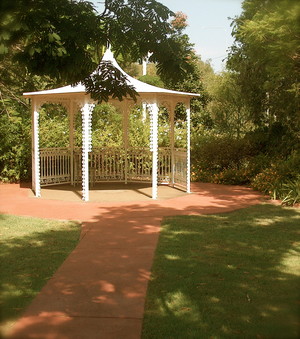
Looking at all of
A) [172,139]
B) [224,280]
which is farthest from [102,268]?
[172,139]

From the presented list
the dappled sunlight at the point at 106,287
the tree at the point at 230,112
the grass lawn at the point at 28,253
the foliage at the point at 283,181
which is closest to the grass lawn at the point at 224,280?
the dappled sunlight at the point at 106,287

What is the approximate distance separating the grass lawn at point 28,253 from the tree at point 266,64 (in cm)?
601

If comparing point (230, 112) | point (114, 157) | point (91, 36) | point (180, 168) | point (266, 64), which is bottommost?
point (180, 168)

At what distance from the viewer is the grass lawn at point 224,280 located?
450 cm

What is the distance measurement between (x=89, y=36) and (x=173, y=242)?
4.66 meters

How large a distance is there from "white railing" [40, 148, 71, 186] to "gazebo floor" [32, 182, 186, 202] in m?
0.31

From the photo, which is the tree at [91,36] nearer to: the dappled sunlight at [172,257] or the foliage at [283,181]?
the dappled sunlight at [172,257]

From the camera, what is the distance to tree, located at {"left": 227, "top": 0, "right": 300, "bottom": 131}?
11203mm

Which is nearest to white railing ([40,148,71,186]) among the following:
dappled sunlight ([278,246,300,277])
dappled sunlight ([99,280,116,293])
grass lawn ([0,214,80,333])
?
grass lawn ([0,214,80,333])

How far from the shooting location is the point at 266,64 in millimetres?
15859

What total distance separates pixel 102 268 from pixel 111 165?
37.1 feet

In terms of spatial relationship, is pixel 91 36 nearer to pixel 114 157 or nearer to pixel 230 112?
pixel 114 157

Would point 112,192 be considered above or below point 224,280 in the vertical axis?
above

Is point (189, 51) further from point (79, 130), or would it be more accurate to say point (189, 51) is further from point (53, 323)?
point (79, 130)
